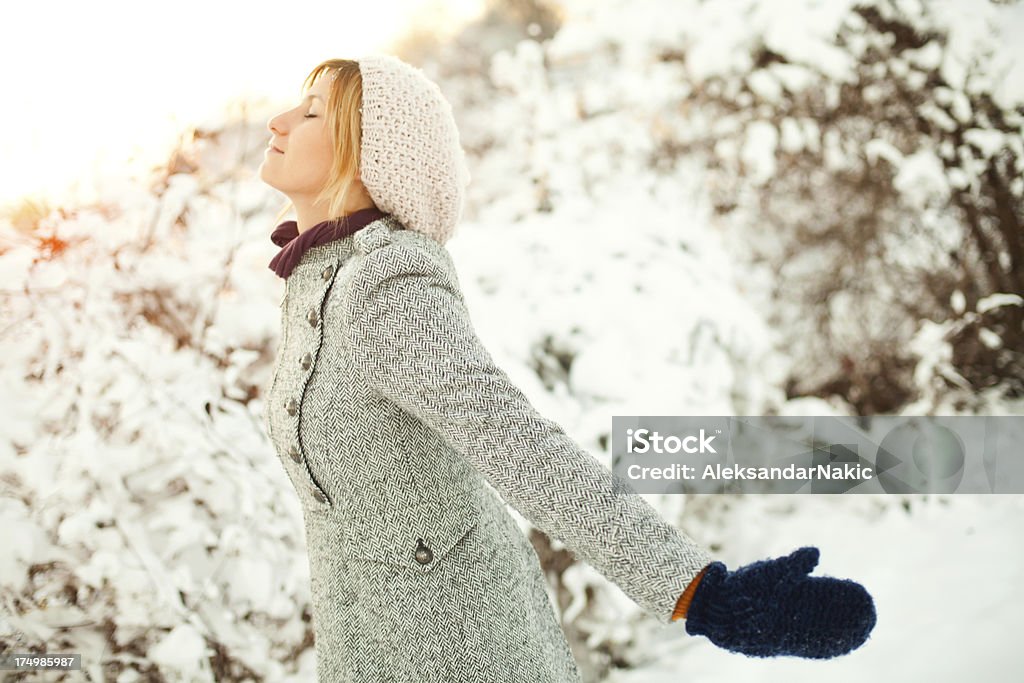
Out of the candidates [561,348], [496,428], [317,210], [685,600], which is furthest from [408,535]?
[561,348]

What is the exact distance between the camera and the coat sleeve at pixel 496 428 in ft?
2.23

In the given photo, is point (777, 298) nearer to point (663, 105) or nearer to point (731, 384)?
point (731, 384)

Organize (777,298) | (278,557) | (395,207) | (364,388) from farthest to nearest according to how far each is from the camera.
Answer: (777,298) → (278,557) → (395,207) → (364,388)

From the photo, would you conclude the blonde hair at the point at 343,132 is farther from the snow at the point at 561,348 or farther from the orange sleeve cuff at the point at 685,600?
the snow at the point at 561,348

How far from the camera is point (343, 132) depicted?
95cm

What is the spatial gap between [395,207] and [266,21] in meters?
1.01

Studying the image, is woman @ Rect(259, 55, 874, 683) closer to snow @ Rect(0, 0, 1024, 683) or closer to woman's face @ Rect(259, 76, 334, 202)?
woman's face @ Rect(259, 76, 334, 202)

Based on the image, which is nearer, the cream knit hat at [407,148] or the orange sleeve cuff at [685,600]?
the orange sleeve cuff at [685,600]

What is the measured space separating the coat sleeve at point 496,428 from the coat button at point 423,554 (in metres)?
0.13

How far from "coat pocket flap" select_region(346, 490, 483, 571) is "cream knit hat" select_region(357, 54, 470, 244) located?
0.32 meters

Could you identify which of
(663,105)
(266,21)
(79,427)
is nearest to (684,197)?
(663,105)

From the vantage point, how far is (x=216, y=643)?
1.68 m

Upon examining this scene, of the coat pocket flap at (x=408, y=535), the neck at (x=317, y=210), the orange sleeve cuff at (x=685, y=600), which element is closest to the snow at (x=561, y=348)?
the neck at (x=317, y=210)

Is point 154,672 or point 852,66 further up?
point 852,66
